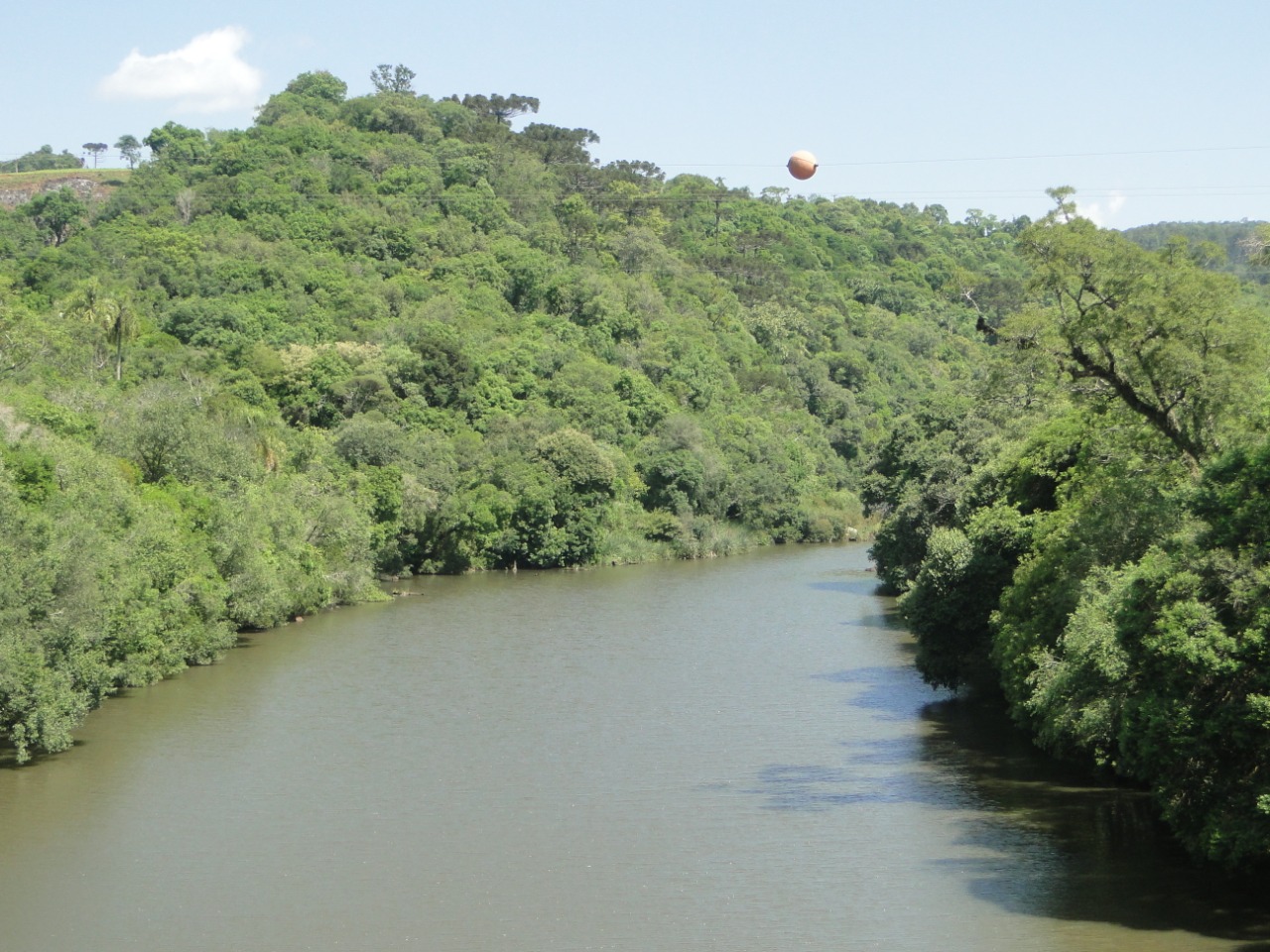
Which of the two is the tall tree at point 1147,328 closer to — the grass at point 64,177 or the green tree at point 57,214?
→ the green tree at point 57,214

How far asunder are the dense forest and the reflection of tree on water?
3.52ft

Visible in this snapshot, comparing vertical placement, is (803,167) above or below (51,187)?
below

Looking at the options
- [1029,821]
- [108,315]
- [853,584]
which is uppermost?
[108,315]

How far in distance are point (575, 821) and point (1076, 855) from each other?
8706mm

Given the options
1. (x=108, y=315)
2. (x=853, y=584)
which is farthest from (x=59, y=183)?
(x=853, y=584)

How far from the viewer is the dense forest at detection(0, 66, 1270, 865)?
22.9m

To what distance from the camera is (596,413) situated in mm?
78875

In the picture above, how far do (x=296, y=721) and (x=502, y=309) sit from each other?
188ft

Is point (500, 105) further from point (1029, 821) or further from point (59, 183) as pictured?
point (1029, 821)

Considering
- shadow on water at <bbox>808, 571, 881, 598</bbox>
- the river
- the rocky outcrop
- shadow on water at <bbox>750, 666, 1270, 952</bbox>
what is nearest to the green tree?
the rocky outcrop

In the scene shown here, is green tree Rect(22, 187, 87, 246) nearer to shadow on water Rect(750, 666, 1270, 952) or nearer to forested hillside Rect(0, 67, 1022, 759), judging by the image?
forested hillside Rect(0, 67, 1022, 759)

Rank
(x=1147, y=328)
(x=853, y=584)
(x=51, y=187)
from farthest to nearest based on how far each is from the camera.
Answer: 1. (x=51, y=187)
2. (x=853, y=584)
3. (x=1147, y=328)

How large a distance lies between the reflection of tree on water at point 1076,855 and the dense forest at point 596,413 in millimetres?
1072

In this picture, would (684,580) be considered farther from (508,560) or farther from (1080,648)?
(1080,648)
